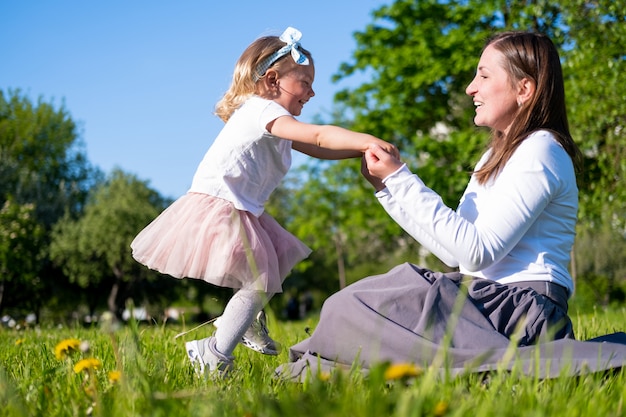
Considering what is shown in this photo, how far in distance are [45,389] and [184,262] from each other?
1329 mm

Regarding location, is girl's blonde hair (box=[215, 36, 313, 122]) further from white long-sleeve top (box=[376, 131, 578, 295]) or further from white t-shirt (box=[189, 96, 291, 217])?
white long-sleeve top (box=[376, 131, 578, 295])

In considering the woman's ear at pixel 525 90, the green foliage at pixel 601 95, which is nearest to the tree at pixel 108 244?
the green foliage at pixel 601 95

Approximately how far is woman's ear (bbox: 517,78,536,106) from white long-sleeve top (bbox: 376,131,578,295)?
0.68ft

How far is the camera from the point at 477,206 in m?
3.04

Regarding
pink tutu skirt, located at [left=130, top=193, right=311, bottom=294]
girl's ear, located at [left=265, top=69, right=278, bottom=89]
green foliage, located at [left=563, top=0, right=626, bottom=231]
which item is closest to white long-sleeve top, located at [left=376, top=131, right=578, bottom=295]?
pink tutu skirt, located at [left=130, top=193, right=311, bottom=294]

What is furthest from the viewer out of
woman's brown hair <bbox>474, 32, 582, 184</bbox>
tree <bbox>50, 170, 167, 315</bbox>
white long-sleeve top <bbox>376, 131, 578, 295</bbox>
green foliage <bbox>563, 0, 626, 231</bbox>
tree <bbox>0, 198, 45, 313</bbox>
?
tree <bbox>50, 170, 167, 315</bbox>

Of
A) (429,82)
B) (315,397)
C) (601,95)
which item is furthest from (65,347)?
(429,82)

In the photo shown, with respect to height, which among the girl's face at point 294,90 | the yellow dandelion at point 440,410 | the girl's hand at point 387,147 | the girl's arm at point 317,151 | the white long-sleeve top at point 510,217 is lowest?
the yellow dandelion at point 440,410

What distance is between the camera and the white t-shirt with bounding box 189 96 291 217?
11.2 feet

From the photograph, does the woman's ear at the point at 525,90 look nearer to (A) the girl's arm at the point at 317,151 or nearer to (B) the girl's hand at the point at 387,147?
(B) the girl's hand at the point at 387,147

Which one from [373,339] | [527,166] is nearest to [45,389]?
[373,339]

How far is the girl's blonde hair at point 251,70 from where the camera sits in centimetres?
372

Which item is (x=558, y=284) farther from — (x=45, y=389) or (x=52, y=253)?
(x=52, y=253)

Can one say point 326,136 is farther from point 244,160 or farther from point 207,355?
point 207,355
